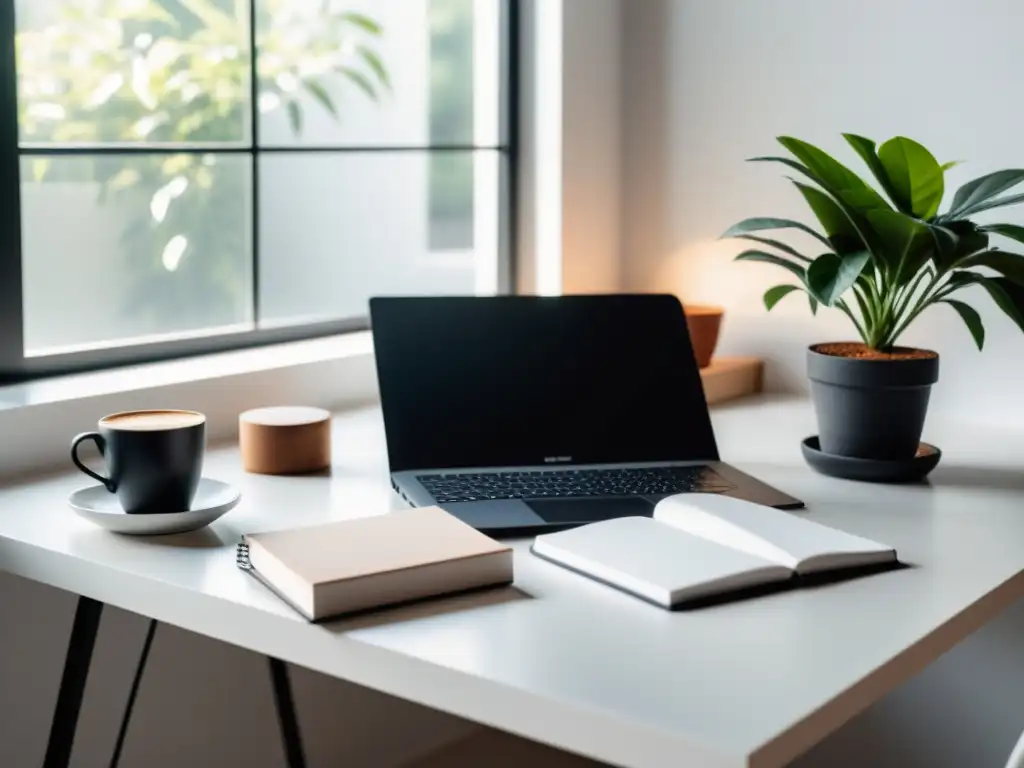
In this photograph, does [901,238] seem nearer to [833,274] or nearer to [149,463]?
[833,274]

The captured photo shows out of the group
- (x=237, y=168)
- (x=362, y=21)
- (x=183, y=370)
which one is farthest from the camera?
(x=362, y=21)

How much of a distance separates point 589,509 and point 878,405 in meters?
0.43

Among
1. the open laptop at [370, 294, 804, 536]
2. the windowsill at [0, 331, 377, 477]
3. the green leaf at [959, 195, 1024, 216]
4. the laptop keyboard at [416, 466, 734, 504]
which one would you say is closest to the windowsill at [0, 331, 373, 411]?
the windowsill at [0, 331, 377, 477]

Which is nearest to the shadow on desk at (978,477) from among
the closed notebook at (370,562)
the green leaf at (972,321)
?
the green leaf at (972,321)

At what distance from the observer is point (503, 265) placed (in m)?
2.42

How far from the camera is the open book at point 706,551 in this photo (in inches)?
45.8

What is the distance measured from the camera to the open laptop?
5.02 ft

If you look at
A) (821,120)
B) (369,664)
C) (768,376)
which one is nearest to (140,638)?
(369,664)

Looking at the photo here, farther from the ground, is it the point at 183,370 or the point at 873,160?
the point at 873,160

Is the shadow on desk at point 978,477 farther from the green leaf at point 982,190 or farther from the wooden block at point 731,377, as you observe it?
the wooden block at point 731,377

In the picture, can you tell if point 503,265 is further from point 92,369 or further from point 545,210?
point 92,369

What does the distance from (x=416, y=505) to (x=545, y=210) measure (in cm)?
104

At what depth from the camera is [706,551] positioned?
1.23m

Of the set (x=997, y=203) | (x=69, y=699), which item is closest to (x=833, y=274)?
(x=997, y=203)
